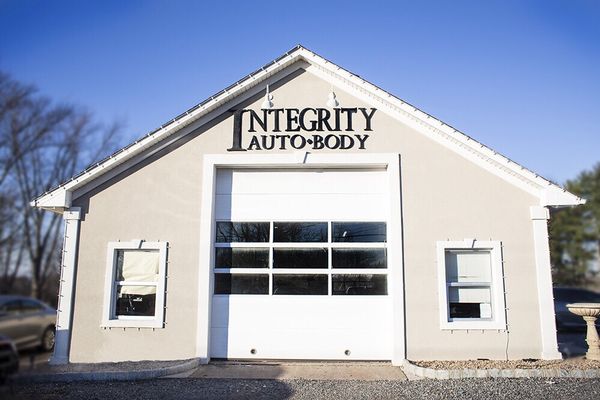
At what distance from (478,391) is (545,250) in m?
3.43

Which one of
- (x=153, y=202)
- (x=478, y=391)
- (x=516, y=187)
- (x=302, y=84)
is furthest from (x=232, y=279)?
(x=516, y=187)

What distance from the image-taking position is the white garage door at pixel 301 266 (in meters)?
8.88

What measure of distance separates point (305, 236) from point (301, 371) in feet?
8.13

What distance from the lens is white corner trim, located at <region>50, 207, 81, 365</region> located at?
8578 millimetres

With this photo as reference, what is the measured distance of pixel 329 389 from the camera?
677 centimetres

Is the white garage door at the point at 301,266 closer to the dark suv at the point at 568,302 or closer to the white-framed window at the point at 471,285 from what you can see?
the white-framed window at the point at 471,285

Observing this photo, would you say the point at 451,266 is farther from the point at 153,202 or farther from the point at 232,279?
the point at 153,202

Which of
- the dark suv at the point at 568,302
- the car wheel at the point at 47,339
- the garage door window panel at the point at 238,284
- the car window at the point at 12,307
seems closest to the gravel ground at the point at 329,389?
the garage door window panel at the point at 238,284

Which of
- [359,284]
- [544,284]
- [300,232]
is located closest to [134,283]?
[300,232]

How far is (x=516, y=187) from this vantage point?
29.2 ft

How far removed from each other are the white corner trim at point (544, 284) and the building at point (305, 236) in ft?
0.07

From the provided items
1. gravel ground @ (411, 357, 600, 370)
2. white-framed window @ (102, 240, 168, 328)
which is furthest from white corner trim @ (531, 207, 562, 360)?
white-framed window @ (102, 240, 168, 328)

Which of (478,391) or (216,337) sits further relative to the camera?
(216,337)

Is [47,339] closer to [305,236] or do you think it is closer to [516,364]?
[305,236]
